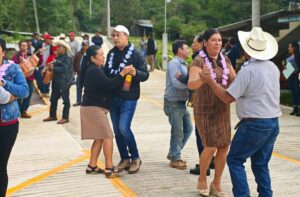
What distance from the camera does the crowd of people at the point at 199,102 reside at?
4.73 metres

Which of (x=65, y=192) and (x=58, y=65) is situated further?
(x=58, y=65)

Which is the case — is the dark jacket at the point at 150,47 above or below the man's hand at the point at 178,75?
above

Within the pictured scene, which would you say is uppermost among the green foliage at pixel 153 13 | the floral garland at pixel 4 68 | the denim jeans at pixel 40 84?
the green foliage at pixel 153 13

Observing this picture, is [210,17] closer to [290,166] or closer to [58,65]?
[58,65]

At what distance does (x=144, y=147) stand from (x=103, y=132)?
1.94m

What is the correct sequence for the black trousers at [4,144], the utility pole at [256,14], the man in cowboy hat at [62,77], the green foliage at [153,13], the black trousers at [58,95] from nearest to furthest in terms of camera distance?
the black trousers at [4,144]
the man in cowboy hat at [62,77]
the black trousers at [58,95]
the utility pole at [256,14]
the green foliage at [153,13]

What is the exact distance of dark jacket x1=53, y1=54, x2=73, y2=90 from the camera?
1066cm

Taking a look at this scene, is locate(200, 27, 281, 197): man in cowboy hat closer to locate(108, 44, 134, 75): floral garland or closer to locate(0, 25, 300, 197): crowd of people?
locate(0, 25, 300, 197): crowd of people

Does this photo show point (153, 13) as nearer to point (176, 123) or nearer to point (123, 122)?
point (176, 123)

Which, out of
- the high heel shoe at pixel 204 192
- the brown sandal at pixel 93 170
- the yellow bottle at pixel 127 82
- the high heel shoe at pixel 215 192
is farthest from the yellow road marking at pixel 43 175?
the high heel shoe at pixel 215 192

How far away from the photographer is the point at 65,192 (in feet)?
19.1

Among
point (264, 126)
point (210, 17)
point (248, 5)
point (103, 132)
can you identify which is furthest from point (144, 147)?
point (210, 17)

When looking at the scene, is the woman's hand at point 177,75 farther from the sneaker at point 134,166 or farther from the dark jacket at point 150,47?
the dark jacket at point 150,47

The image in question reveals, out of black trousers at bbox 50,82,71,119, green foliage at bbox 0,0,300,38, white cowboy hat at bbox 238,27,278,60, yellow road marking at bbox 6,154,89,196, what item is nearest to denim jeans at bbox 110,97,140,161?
yellow road marking at bbox 6,154,89,196
